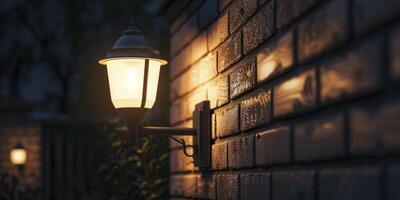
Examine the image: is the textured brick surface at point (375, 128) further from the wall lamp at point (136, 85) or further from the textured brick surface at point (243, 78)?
the wall lamp at point (136, 85)

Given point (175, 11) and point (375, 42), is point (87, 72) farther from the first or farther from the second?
point (375, 42)

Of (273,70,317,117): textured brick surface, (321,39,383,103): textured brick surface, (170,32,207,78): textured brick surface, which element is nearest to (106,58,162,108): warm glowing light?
(170,32,207,78): textured brick surface

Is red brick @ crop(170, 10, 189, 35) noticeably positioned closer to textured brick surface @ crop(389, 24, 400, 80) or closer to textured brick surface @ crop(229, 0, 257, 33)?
textured brick surface @ crop(229, 0, 257, 33)

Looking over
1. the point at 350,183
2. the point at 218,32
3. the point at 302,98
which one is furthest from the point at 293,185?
the point at 218,32

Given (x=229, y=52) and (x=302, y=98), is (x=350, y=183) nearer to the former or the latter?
(x=302, y=98)

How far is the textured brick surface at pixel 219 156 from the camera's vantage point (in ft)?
11.4

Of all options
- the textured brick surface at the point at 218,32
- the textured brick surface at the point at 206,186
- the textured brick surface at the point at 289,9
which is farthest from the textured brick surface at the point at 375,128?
the textured brick surface at the point at 206,186

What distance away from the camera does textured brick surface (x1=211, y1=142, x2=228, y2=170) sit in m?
3.48

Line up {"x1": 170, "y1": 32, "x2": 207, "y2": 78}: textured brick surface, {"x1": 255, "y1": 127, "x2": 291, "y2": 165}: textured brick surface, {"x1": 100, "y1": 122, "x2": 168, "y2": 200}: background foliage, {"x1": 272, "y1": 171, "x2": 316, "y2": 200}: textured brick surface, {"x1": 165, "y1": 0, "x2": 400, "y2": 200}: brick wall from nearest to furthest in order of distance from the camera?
1. {"x1": 165, "y1": 0, "x2": 400, "y2": 200}: brick wall
2. {"x1": 272, "y1": 171, "x2": 316, "y2": 200}: textured brick surface
3. {"x1": 255, "y1": 127, "x2": 291, "y2": 165}: textured brick surface
4. {"x1": 170, "y1": 32, "x2": 207, "y2": 78}: textured brick surface
5. {"x1": 100, "y1": 122, "x2": 168, "y2": 200}: background foliage

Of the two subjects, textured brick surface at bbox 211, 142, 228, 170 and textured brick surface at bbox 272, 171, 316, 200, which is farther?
textured brick surface at bbox 211, 142, 228, 170

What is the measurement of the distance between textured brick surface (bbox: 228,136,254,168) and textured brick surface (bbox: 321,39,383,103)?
2.87ft

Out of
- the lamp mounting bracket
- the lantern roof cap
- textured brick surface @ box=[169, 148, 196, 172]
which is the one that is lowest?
textured brick surface @ box=[169, 148, 196, 172]

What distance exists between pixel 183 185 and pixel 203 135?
2.70 feet

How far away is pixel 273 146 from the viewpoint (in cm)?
268
